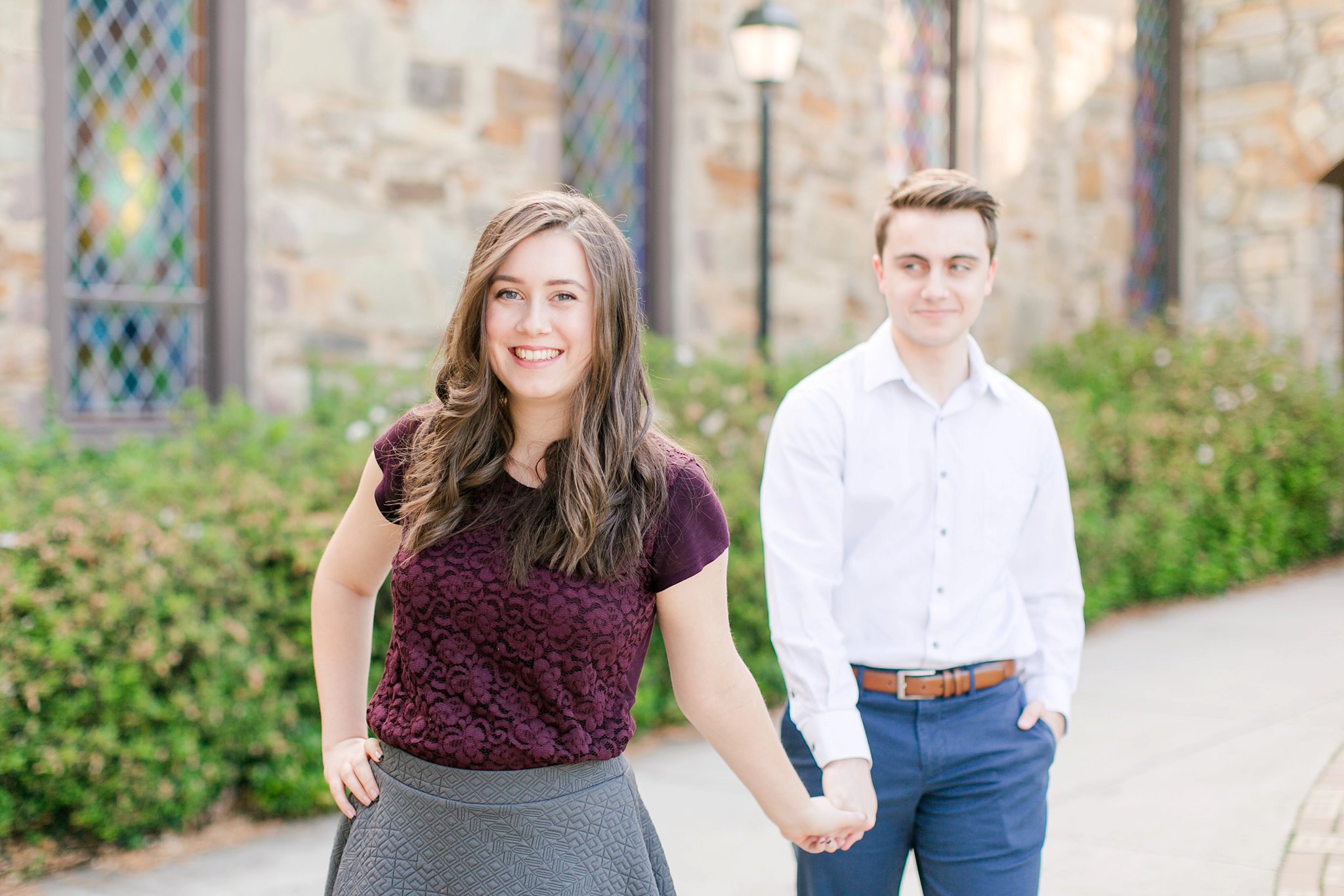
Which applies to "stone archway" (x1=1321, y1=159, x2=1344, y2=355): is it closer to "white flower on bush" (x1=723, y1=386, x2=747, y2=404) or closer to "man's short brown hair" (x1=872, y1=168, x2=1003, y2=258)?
"white flower on bush" (x1=723, y1=386, x2=747, y2=404)

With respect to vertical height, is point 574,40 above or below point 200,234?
above

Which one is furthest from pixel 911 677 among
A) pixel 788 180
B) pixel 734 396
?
pixel 788 180

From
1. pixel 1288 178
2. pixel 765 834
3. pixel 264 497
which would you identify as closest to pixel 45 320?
pixel 264 497

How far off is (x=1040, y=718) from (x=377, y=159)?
15.3ft

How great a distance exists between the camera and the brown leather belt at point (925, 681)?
2404 mm

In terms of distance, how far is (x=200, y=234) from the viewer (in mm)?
5832

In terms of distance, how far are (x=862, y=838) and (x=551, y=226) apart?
1237 millimetres

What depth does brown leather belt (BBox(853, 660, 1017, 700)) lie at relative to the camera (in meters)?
2.40

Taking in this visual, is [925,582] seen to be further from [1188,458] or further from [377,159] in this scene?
[1188,458]

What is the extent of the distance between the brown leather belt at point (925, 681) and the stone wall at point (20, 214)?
Answer: 381 cm

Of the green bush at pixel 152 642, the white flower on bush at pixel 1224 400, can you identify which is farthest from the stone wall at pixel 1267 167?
the green bush at pixel 152 642

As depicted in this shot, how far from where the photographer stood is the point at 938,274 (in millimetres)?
2482

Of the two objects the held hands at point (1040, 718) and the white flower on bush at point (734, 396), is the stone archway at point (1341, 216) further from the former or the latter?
the held hands at point (1040, 718)

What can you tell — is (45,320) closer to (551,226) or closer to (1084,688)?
(551,226)
